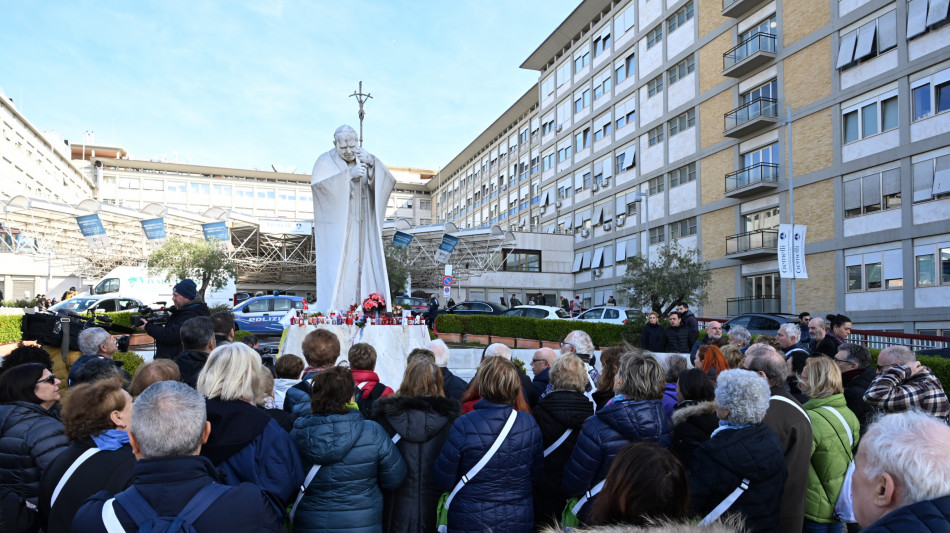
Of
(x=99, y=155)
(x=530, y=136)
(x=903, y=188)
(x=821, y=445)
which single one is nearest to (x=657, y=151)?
(x=903, y=188)

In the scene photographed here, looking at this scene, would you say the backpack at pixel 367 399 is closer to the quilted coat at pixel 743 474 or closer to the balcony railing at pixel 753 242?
the quilted coat at pixel 743 474

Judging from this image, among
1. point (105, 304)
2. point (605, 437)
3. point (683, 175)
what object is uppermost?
point (683, 175)

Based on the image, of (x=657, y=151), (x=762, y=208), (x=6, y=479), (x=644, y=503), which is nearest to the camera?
(x=644, y=503)

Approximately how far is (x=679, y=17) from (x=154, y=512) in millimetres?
39294

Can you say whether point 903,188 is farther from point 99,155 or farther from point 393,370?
point 99,155

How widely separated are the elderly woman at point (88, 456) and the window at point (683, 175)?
115 ft

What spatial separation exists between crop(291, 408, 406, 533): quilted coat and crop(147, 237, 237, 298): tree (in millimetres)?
37335

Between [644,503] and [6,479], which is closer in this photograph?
[644,503]

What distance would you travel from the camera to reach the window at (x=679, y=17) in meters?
35.5

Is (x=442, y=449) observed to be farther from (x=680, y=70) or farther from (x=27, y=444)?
(x=680, y=70)

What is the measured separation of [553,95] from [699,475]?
51.7 meters

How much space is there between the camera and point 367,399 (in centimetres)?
481

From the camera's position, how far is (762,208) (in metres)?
30.2

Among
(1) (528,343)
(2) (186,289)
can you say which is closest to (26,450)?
(2) (186,289)
